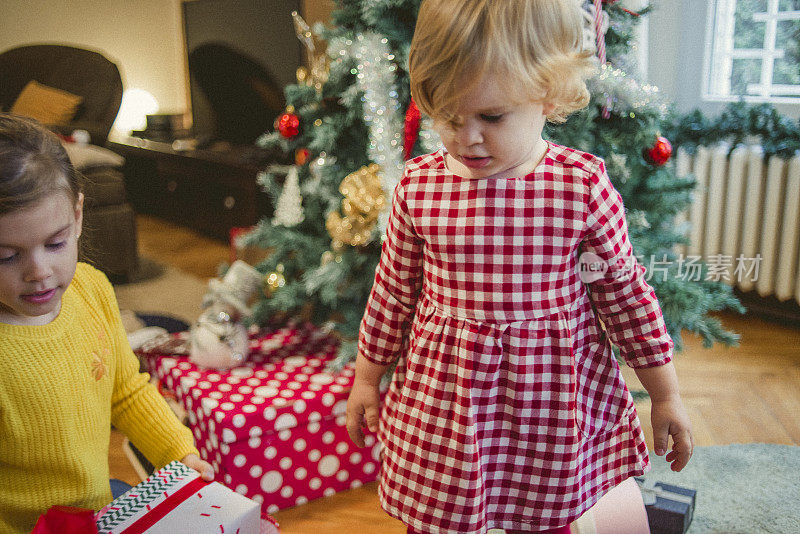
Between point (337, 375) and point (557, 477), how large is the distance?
72 cm

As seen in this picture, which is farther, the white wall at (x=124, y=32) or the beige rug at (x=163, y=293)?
the white wall at (x=124, y=32)

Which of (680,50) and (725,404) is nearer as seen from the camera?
(725,404)

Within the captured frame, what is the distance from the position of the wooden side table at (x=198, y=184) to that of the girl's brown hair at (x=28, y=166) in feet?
7.67

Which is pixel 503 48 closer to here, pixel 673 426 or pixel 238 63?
pixel 673 426

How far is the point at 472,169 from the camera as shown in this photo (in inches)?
29.6

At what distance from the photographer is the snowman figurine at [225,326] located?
57.8 inches

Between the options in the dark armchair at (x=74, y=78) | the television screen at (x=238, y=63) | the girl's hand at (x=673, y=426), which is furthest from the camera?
the dark armchair at (x=74, y=78)

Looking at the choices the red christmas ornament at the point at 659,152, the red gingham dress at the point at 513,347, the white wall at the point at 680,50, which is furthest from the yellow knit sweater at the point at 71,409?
the white wall at the point at 680,50

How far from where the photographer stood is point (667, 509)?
1152mm

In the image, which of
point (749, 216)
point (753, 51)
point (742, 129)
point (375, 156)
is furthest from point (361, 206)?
point (753, 51)

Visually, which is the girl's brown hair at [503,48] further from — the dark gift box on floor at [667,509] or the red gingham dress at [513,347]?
the dark gift box on floor at [667,509]

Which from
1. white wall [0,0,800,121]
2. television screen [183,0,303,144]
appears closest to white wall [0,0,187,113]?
white wall [0,0,800,121]

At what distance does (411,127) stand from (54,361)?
698 millimetres

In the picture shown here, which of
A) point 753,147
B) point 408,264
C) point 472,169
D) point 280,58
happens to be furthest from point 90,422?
point 280,58
